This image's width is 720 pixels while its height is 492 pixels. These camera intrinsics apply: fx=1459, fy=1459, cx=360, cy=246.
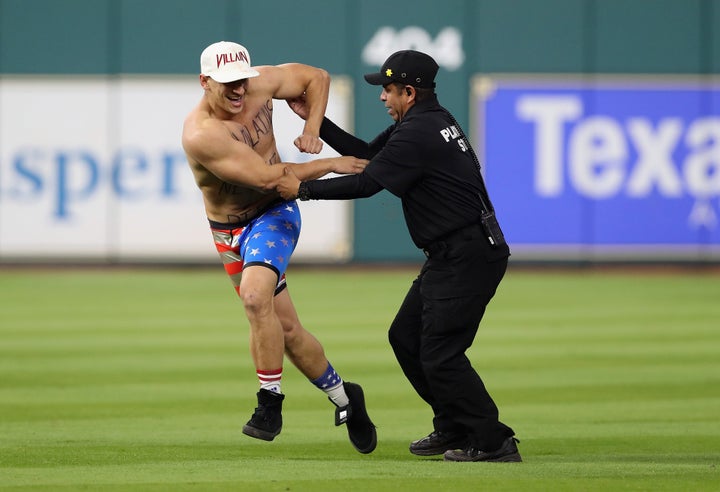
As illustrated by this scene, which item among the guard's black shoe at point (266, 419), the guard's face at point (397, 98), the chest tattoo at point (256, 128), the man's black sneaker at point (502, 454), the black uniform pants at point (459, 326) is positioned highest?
the guard's face at point (397, 98)

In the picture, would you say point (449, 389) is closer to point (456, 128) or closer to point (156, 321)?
point (456, 128)

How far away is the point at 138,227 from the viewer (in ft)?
80.3

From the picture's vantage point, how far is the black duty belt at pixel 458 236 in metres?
8.31

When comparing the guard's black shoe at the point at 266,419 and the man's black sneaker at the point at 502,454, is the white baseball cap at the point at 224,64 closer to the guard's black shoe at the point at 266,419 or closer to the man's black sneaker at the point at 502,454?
the guard's black shoe at the point at 266,419

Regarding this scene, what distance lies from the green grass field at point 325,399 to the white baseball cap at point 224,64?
7.26 feet

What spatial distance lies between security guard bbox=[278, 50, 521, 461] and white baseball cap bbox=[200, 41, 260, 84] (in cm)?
75

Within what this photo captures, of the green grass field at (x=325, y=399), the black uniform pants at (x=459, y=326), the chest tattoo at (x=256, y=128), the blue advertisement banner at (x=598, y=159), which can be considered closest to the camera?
the green grass field at (x=325, y=399)

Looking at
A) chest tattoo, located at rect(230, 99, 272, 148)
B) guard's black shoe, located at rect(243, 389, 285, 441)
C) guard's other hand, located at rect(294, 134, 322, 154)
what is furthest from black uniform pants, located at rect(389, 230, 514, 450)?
chest tattoo, located at rect(230, 99, 272, 148)

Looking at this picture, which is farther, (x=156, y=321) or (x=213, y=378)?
(x=156, y=321)

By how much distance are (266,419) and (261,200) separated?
1.42m

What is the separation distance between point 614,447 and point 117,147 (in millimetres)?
16669

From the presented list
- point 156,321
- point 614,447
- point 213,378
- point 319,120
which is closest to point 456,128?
point 319,120

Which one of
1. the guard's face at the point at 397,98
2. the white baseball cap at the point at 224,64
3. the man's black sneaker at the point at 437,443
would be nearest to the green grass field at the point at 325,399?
the man's black sneaker at the point at 437,443

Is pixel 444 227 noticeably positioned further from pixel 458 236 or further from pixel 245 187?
pixel 245 187
